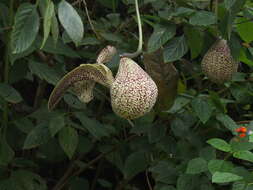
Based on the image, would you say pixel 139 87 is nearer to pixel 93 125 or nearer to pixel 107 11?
pixel 93 125

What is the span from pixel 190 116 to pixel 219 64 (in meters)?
0.37

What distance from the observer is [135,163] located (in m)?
1.63

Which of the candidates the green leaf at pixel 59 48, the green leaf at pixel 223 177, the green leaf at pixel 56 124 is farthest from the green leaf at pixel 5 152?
the green leaf at pixel 223 177

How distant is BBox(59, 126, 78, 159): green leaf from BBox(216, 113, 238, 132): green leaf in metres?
0.43

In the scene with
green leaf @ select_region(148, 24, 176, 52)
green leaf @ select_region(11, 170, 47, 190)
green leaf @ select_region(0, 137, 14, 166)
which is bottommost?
green leaf @ select_region(11, 170, 47, 190)

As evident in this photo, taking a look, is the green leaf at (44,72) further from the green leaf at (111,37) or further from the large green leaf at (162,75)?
the large green leaf at (162,75)

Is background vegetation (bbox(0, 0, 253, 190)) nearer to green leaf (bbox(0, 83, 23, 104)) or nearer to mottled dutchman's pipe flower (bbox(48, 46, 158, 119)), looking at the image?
green leaf (bbox(0, 83, 23, 104))

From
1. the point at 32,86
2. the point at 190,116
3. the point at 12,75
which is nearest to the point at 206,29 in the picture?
the point at 190,116

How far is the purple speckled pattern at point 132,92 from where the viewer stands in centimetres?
85

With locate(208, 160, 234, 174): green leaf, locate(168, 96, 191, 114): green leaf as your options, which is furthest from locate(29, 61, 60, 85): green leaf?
locate(208, 160, 234, 174): green leaf

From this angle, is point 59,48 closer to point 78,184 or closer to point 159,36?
point 159,36

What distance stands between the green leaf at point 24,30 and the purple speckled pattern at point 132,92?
187mm

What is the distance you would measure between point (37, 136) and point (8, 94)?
0.16 m

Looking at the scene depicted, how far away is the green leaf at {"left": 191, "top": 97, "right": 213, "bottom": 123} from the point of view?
138 cm
